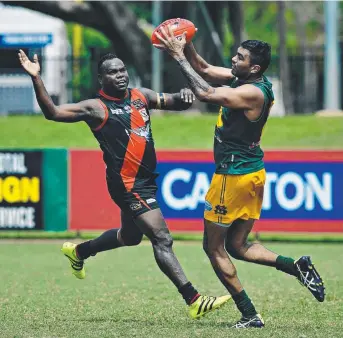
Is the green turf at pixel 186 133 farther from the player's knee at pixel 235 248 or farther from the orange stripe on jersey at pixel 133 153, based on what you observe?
the player's knee at pixel 235 248

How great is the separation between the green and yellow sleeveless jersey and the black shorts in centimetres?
69

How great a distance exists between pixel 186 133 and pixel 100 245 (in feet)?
48.7

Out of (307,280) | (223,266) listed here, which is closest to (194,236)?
(223,266)

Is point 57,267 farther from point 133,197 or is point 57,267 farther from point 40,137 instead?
point 40,137

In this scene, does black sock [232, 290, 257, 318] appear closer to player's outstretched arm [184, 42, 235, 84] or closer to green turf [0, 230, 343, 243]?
player's outstretched arm [184, 42, 235, 84]

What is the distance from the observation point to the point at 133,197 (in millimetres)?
8992

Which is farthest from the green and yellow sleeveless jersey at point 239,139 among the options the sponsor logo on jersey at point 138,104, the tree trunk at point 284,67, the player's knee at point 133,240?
the tree trunk at point 284,67

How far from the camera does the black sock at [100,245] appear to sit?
9539mm

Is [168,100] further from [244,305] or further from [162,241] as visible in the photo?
[244,305]

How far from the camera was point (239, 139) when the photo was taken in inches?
337

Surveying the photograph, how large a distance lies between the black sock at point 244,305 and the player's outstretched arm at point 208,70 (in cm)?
182

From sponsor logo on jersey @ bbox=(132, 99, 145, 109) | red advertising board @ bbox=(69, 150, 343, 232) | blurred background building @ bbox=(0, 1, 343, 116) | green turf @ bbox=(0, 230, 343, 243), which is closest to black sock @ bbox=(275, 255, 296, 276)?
sponsor logo on jersey @ bbox=(132, 99, 145, 109)

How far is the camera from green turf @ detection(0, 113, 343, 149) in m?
23.5

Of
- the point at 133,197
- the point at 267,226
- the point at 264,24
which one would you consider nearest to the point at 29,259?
the point at 267,226
